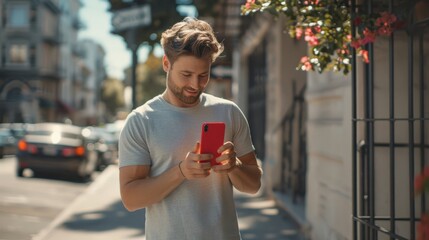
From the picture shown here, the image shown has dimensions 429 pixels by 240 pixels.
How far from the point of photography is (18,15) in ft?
170

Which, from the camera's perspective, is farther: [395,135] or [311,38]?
[395,135]

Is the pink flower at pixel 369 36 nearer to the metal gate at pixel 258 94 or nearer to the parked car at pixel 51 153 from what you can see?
the metal gate at pixel 258 94

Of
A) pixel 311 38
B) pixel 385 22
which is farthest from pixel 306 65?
pixel 385 22

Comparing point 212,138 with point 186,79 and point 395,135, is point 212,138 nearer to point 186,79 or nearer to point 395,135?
point 186,79

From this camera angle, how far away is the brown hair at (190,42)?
2.51m

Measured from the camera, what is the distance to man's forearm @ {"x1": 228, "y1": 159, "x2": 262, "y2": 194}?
2619 mm

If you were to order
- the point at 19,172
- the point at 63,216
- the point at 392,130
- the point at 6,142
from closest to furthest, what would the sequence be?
1. the point at 392,130
2. the point at 63,216
3. the point at 19,172
4. the point at 6,142

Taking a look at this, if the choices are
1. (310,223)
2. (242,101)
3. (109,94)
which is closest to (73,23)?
(109,94)

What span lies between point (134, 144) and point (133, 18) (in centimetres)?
588

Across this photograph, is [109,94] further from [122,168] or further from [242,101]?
[122,168]

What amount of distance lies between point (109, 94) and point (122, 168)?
9416 cm

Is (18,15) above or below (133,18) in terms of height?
above

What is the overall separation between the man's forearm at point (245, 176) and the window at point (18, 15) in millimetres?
51956

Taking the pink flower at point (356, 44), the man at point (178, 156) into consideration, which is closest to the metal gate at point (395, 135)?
the pink flower at point (356, 44)
